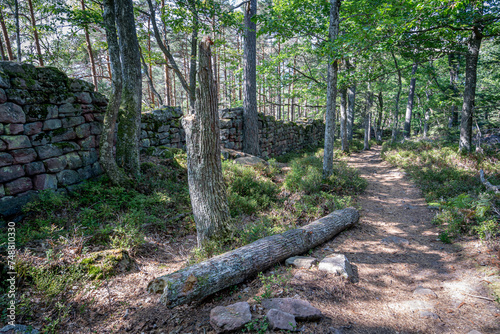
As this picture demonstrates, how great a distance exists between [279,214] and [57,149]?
550 centimetres

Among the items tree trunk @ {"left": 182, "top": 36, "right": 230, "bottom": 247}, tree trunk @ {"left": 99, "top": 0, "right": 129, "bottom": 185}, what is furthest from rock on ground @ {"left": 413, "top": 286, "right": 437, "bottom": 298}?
tree trunk @ {"left": 99, "top": 0, "right": 129, "bottom": 185}

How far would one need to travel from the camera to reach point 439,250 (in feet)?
14.1

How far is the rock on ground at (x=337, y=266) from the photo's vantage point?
3297 millimetres

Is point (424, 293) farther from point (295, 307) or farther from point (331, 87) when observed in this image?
point (331, 87)

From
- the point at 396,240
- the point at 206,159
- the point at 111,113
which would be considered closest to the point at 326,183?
the point at 396,240

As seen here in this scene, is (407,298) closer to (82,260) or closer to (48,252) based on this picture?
(82,260)

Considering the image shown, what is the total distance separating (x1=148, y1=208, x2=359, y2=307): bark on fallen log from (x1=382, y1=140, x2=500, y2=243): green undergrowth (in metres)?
2.70

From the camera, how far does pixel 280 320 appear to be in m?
2.25

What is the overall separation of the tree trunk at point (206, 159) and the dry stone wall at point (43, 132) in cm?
357

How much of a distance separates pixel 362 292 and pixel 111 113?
6.63m

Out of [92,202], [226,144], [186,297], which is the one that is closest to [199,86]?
[186,297]

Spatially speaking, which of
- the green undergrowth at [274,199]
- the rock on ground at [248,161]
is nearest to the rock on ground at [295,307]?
the green undergrowth at [274,199]

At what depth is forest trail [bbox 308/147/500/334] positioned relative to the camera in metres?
2.50

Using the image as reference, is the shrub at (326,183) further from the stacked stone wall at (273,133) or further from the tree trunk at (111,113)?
the tree trunk at (111,113)
